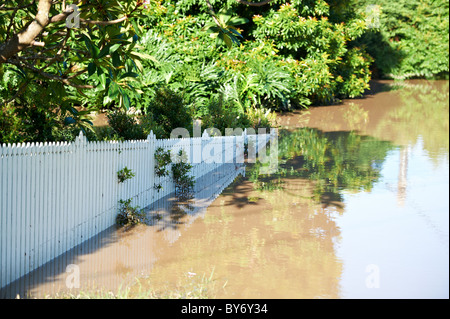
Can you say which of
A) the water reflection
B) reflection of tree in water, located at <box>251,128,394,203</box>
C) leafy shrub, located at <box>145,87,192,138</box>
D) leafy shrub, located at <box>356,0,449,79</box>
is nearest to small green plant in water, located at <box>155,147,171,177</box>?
the water reflection

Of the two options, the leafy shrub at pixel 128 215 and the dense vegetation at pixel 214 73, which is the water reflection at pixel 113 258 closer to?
the leafy shrub at pixel 128 215

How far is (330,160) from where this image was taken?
16109 millimetres

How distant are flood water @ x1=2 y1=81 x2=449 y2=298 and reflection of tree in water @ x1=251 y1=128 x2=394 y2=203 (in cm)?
5

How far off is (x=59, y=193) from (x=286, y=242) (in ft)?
10.3

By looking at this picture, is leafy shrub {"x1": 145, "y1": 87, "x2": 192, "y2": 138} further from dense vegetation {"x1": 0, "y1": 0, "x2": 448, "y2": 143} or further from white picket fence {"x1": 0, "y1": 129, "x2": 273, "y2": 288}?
white picket fence {"x1": 0, "y1": 129, "x2": 273, "y2": 288}

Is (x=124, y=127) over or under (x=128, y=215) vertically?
over

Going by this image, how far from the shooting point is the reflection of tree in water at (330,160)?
40.9ft

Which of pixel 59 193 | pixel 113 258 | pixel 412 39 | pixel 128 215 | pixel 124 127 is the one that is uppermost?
pixel 412 39

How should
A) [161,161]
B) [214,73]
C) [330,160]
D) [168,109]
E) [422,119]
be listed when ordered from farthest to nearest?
[422,119] < [214,73] < [330,160] < [168,109] < [161,161]

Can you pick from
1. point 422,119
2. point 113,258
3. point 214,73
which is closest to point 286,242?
point 113,258

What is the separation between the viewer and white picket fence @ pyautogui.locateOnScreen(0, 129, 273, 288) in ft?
19.6

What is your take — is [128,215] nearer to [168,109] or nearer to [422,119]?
[168,109]
